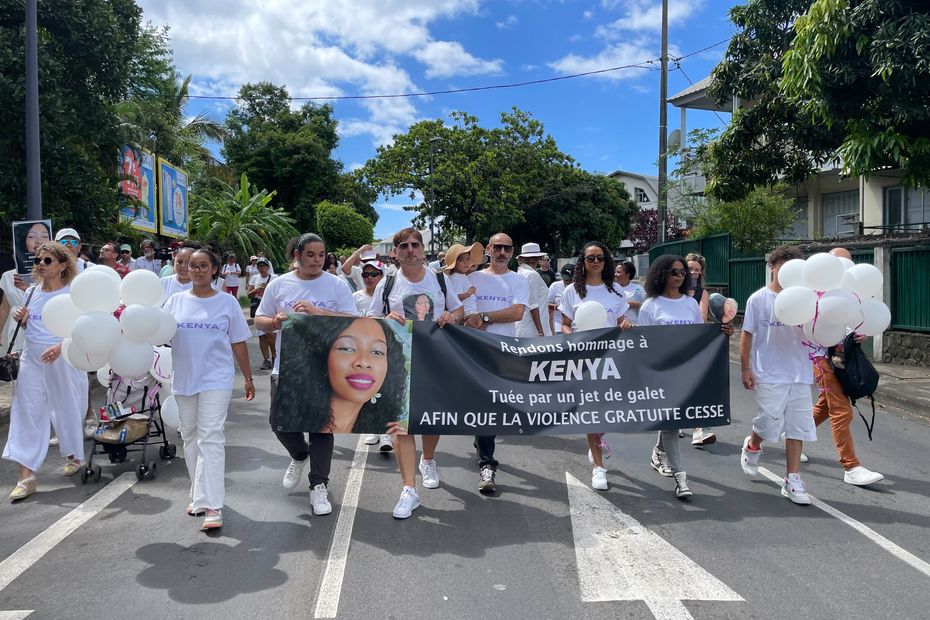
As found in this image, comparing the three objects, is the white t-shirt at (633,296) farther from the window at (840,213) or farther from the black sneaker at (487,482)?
the window at (840,213)

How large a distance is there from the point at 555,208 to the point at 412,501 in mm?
43706

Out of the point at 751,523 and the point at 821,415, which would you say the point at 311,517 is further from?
the point at 821,415

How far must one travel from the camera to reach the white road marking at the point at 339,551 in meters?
3.51

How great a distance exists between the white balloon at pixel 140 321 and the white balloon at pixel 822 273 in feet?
14.8

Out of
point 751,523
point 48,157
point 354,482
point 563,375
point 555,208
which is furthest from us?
point 555,208

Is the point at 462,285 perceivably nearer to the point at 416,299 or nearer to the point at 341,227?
the point at 416,299

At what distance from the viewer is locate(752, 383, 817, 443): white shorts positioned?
508cm

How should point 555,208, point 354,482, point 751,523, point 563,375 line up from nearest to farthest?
point 751,523 → point 563,375 → point 354,482 → point 555,208

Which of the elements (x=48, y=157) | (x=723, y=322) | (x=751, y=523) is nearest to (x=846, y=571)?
(x=751, y=523)

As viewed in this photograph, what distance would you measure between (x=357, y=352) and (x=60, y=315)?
2.14 meters

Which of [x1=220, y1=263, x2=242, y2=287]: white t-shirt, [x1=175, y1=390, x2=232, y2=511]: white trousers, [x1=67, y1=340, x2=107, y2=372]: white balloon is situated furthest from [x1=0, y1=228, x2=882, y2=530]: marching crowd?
[x1=220, y1=263, x2=242, y2=287]: white t-shirt

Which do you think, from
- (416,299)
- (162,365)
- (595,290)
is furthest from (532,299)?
(162,365)

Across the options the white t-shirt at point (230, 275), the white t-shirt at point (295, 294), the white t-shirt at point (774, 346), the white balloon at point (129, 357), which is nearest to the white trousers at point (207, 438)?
the white t-shirt at point (295, 294)

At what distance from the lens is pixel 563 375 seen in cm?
A: 520
